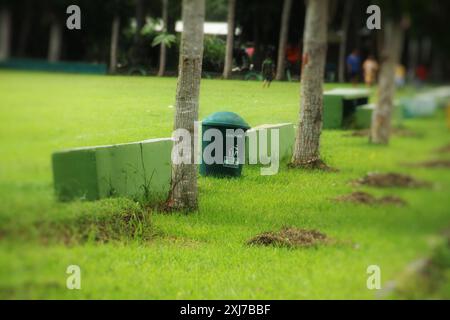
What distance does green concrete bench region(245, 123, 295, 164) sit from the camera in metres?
4.42

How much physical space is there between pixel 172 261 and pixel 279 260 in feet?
2.10

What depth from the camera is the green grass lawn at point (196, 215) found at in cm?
312

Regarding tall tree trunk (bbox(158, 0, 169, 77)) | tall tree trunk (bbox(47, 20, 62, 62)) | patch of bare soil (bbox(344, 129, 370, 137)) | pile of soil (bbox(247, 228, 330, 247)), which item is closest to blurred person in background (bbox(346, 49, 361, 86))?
patch of bare soil (bbox(344, 129, 370, 137))

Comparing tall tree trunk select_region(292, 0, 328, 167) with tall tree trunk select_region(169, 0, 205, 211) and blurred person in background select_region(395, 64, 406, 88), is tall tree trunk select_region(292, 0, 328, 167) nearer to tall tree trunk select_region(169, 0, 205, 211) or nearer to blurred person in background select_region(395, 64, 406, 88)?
blurred person in background select_region(395, 64, 406, 88)

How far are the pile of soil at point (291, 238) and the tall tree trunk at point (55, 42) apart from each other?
171 cm

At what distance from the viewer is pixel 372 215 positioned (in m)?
3.69

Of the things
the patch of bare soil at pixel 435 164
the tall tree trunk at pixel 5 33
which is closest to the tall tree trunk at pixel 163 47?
the tall tree trunk at pixel 5 33

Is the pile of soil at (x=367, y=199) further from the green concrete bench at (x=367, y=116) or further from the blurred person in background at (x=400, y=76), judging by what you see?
the blurred person in background at (x=400, y=76)

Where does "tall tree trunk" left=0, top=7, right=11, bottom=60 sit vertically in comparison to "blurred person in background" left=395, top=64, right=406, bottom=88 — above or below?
above

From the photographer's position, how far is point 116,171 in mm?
4449

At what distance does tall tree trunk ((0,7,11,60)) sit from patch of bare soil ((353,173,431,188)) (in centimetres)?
177

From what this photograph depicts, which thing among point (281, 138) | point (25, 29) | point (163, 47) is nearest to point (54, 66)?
point (25, 29)

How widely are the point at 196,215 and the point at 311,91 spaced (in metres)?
1.45

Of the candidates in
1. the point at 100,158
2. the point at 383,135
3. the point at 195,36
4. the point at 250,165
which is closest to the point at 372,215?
the point at 383,135
